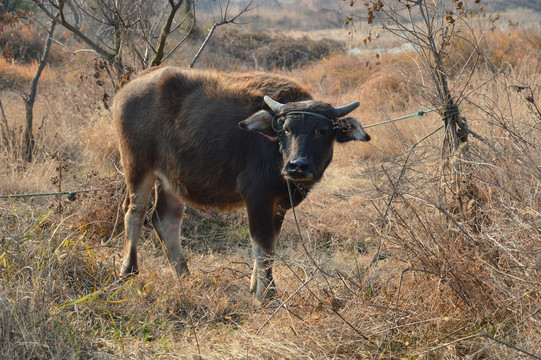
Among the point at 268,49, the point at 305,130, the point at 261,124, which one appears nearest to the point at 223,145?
the point at 261,124

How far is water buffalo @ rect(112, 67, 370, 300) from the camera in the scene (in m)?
4.23

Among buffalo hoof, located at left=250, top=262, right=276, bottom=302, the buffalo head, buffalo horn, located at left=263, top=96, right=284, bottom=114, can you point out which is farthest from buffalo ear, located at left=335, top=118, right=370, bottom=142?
buffalo hoof, located at left=250, top=262, right=276, bottom=302

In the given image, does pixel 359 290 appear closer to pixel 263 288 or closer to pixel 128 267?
pixel 263 288

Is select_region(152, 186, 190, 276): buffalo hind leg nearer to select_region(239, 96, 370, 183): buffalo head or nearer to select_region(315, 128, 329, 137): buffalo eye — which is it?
select_region(239, 96, 370, 183): buffalo head

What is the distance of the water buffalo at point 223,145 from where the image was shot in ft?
13.9

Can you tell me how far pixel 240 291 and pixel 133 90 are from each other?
202 centimetres

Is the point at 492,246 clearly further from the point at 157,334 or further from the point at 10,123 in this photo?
the point at 10,123

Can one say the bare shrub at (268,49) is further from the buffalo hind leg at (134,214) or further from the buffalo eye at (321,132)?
the buffalo eye at (321,132)

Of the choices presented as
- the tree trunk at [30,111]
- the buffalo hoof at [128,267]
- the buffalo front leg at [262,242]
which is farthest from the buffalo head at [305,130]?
the tree trunk at [30,111]

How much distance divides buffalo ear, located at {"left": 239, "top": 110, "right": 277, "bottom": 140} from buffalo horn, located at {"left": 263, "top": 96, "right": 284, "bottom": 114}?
0.06 m

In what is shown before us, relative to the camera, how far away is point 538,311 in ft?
9.87

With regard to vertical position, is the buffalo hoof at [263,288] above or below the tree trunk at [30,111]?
below

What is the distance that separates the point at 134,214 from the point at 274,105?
5.74 feet

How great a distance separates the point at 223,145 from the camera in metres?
4.57
